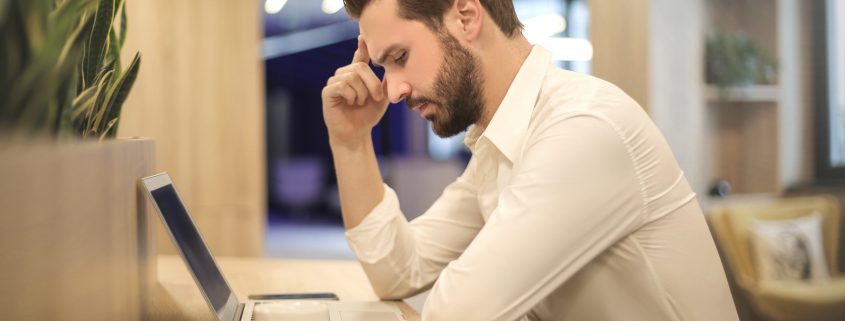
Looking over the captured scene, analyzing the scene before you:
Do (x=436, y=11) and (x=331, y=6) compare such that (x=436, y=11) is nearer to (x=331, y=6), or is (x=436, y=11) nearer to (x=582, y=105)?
(x=582, y=105)

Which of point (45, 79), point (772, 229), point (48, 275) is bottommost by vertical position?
point (772, 229)

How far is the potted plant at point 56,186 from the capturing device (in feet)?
1.75

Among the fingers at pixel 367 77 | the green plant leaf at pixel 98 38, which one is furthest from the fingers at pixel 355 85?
the green plant leaf at pixel 98 38

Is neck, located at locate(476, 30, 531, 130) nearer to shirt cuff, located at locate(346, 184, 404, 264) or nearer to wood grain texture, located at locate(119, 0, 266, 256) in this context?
shirt cuff, located at locate(346, 184, 404, 264)

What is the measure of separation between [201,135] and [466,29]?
3056 millimetres

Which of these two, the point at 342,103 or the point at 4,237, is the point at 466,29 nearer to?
the point at 342,103

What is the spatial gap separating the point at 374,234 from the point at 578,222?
1.89 ft

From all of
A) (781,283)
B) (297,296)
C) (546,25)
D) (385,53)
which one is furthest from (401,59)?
(546,25)

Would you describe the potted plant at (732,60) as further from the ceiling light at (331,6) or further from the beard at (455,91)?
the ceiling light at (331,6)

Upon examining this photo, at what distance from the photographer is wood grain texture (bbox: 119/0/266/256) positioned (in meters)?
4.18

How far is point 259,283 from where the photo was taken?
1812mm

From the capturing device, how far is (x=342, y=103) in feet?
5.56

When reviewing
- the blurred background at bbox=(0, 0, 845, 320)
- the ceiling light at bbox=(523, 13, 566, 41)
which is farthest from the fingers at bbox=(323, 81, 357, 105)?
the ceiling light at bbox=(523, 13, 566, 41)

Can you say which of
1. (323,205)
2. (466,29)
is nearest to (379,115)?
(466,29)
